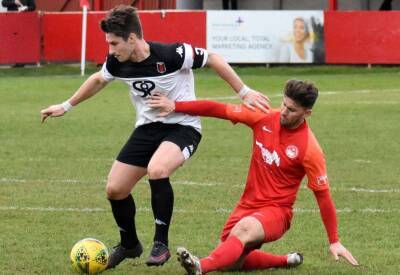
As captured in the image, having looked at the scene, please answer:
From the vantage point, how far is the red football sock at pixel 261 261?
24.4ft

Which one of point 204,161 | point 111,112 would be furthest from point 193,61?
point 111,112

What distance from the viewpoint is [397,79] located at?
24844 mm

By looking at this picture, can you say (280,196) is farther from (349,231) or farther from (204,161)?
(204,161)

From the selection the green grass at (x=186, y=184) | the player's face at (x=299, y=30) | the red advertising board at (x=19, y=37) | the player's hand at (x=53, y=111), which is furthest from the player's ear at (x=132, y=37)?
the red advertising board at (x=19, y=37)

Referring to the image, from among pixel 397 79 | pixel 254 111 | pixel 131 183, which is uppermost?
pixel 254 111

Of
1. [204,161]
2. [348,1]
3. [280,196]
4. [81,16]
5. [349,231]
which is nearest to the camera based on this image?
[280,196]

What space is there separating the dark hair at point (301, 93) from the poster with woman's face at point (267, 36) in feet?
66.7

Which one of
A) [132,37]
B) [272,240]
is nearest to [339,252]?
[272,240]

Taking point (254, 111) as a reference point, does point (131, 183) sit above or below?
below

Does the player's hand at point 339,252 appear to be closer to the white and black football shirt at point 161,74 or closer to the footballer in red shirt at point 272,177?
the footballer in red shirt at point 272,177

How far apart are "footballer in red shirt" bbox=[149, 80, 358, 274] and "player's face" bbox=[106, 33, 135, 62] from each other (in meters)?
0.36

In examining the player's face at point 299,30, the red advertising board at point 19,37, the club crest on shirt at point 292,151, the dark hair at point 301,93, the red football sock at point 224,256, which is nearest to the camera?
the red football sock at point 224,256

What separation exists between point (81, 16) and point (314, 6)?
30.9ft

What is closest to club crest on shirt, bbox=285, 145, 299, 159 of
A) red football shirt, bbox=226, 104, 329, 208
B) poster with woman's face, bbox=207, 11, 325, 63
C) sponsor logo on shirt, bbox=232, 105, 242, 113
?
red football shirt, bbox=226, 104, 329, 208
